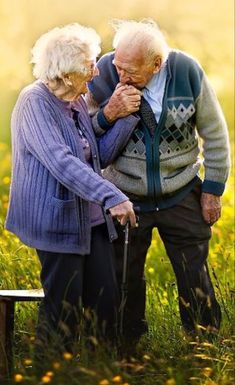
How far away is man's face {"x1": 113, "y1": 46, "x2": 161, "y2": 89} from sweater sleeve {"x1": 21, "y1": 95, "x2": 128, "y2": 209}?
519mm

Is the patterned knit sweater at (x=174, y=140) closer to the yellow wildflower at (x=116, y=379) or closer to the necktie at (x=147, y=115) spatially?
the necktie at (x=147, y=115)

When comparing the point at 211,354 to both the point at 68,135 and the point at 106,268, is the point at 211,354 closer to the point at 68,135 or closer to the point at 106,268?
the point at 106,268

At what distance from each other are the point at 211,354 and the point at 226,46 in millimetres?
6785

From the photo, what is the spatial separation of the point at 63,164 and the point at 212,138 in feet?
3.33

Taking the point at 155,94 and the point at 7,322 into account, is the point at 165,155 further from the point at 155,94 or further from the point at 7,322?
the point at 7,322

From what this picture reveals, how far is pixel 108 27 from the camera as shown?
9.91m

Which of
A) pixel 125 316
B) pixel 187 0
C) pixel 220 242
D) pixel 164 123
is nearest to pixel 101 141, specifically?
pixel 164 123

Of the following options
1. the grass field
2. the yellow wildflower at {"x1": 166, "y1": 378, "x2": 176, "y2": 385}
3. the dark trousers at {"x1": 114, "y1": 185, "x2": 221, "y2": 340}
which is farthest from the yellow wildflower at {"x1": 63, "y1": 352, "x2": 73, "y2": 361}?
the dark trousers at {"x1": 114, "y1": 185, "x2": 221, "y2": 340}

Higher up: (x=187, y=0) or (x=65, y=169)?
(x=187, y=0)

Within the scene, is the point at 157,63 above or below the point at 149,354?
above

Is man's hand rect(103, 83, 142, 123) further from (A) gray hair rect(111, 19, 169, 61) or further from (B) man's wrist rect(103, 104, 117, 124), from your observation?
(A) gray hair rect(111, 19, 169, 61)

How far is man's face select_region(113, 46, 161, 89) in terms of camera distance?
18.1 ft

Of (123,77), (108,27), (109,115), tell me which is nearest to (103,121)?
(109,115)

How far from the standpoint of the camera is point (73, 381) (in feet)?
16.0
